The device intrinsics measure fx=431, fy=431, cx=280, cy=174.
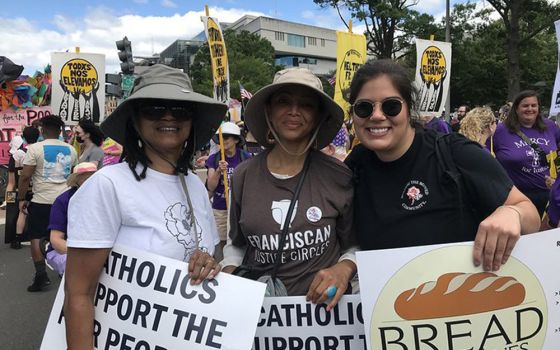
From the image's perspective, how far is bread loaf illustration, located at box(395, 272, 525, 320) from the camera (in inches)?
56.5

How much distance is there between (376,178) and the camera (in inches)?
68.0

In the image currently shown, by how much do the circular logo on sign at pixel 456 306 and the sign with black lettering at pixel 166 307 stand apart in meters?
0.46

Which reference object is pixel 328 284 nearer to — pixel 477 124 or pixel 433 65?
pixel 477 124

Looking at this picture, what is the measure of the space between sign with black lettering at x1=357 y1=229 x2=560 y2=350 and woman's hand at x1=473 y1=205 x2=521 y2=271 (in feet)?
0.10

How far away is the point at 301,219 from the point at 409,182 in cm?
44

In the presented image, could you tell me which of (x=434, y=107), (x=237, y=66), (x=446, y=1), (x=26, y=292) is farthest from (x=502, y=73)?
(x=26, y=292)

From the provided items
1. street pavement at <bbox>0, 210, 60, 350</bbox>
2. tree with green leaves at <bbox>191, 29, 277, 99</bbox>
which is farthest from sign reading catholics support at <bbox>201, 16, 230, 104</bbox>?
tree with green leaves at <bbox>191, 29, 277, 99</bbox>

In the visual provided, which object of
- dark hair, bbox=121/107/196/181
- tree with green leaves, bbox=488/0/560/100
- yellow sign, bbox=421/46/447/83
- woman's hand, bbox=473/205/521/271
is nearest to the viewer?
woman's hand, bbox=473/205/521/271

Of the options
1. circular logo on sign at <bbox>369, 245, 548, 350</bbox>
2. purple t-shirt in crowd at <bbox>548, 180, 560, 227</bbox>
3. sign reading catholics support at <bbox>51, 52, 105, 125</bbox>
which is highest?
sign reading catholics support at <bbox>51, 52, 105, 125</bbox>

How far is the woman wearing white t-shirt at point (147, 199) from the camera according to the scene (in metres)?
1.46

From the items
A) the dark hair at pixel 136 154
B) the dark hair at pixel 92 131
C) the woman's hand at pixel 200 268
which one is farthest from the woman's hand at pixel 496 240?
the dark hair at pixel 92 131

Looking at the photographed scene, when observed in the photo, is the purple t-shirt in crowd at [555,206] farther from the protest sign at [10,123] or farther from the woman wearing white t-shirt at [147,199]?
the protest sign at [10,123]

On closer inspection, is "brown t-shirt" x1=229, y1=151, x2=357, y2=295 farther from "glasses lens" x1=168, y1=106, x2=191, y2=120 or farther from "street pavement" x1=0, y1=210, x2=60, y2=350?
"street pavement" x1=0, y1=210, x2=60, y2=350

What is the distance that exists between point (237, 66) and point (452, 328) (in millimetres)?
41919
